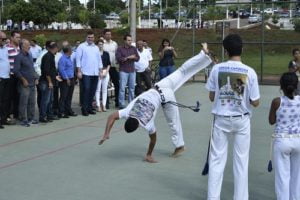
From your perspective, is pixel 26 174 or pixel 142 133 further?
pixel 142 133

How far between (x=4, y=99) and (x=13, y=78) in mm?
522

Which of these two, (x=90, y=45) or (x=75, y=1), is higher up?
(x=75, y=1)

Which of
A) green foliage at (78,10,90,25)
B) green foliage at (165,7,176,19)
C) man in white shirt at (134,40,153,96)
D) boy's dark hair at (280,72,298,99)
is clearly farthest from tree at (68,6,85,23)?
boy's dark hair at (280,72,298,99)

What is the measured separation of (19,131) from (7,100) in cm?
98

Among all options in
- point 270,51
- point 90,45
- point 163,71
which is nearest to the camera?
point 90,45

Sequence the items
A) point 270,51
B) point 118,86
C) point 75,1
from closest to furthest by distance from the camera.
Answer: point 118,86
point 270,51
point 75,1

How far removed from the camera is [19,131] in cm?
1110

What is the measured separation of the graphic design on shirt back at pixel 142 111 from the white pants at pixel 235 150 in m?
1.90

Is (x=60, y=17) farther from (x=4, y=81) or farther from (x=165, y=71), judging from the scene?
(x=4, y=81)

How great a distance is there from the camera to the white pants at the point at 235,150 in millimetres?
5902

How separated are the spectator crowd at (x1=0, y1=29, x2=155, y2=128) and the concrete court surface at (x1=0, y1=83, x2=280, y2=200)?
24.3 inches

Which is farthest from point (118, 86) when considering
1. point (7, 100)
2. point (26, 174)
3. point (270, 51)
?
point (270, 51)

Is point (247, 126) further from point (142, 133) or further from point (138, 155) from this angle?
point (142, 133)

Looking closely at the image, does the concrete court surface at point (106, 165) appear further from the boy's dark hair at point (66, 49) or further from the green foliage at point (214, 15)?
the green foliage at point (214, 15)
